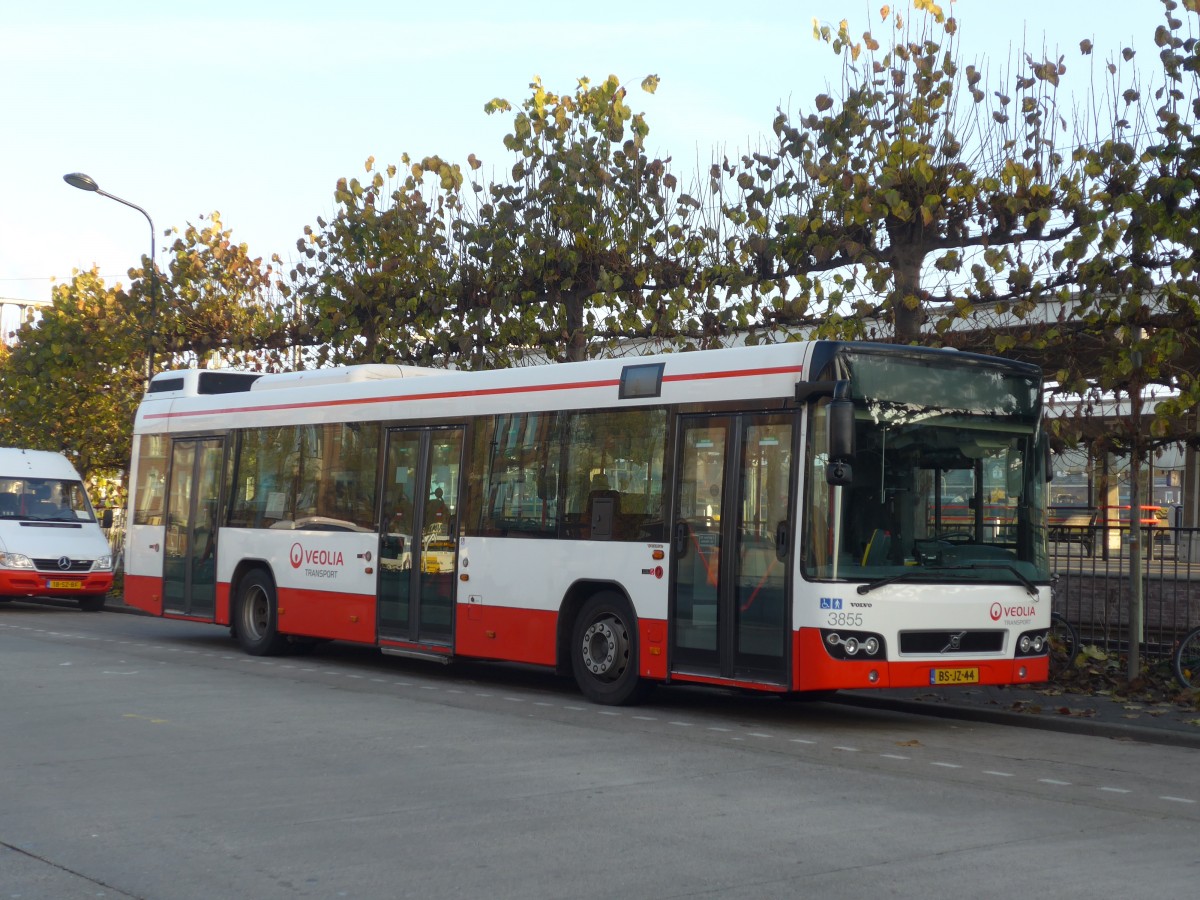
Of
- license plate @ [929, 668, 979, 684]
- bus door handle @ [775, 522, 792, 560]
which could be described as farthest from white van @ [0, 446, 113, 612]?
license plate @ [929, 668, 979, 684]

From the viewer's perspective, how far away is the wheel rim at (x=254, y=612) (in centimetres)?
1747

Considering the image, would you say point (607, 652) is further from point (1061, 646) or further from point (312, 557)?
point (1061, 646)

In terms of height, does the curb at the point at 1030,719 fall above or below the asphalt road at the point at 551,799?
above

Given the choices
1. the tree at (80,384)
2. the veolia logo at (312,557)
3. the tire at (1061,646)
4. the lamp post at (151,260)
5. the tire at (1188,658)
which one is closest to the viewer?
the tire at (1188,658)

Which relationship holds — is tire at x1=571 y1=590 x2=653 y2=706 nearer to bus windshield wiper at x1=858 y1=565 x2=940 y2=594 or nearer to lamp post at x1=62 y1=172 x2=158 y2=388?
bus windshield wiper at x1=858 y1=565 x2=940 y2=594

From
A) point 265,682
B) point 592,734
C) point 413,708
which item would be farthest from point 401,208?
point 592,734

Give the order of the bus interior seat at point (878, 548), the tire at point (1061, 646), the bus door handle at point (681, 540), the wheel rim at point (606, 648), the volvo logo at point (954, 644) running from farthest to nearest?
1. the tire at point (1061, 646)
2. the wheel rim at point (606, 648)
3. the bus door handle at point (681, 540)
4. the volvo logo at point (954, 644)
5. the bus interior seat at point (878, 548)

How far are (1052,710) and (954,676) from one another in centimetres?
175

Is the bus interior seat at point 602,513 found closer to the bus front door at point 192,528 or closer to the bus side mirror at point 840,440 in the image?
the bus side mirror at point 840,440

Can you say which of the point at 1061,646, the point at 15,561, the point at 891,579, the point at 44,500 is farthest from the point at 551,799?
the point at 44,500

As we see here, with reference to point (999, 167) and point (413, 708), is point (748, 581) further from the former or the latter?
point (999, 167)

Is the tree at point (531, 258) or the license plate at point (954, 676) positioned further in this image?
the tree at point (531, 258)

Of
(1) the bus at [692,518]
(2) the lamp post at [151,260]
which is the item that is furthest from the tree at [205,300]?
(1) the bus at [692,518]

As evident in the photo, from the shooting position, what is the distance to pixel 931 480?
11.7 m
